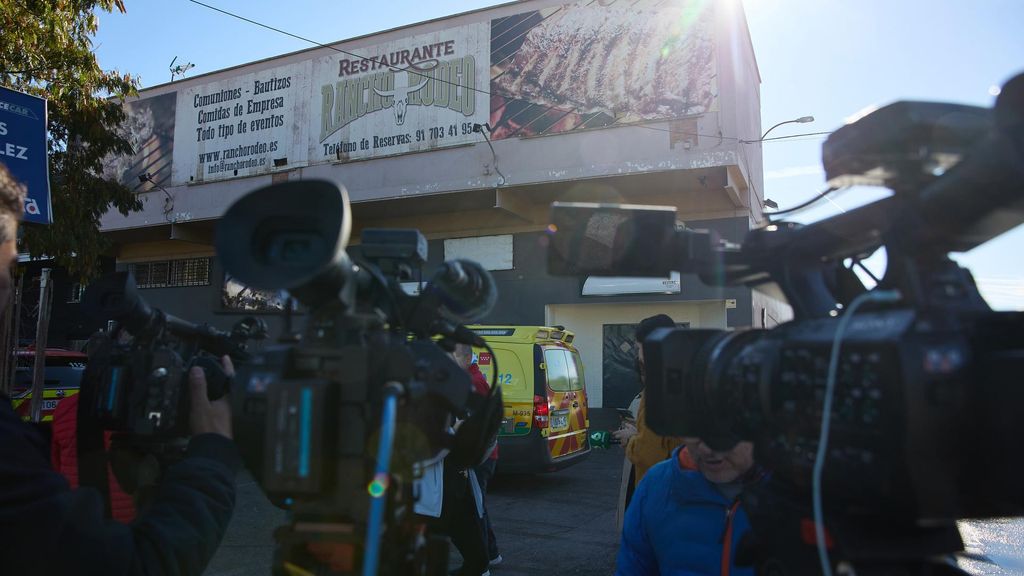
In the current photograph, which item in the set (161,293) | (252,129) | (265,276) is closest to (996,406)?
(265,276)

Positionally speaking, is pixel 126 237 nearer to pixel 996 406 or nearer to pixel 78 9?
pixel 78 9

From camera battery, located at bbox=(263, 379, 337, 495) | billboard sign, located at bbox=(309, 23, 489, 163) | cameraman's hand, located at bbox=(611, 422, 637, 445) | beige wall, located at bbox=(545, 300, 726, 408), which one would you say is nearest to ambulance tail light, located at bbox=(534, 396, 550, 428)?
cameraman's hand, located at bbox=(611, 422, 637, 445)

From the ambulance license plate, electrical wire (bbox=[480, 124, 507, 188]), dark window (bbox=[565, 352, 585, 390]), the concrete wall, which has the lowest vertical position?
the ambulance license plate

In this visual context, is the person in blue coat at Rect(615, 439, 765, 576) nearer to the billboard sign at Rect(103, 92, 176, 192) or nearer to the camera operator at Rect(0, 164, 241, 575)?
the camera operator at Rect(0, 164, 241, 575)

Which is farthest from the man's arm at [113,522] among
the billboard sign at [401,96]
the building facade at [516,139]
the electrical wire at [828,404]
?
the billboard sign at [401,96]

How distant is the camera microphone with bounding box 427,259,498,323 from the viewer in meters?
1.58

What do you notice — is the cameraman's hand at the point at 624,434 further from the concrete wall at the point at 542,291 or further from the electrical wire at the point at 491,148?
the electrical wire at the point at 491,148

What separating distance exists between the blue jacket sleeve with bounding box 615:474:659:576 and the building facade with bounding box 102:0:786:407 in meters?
8.96

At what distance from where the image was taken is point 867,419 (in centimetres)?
100

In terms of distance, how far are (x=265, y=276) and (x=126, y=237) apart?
66.3ft

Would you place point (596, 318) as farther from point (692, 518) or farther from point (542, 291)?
point (692, 518)

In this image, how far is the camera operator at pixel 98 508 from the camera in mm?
1370

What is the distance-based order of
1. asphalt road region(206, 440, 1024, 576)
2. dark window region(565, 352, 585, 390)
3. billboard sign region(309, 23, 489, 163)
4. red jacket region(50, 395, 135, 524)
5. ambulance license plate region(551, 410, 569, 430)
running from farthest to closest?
billboard sign region(309, 23, 489, 163) → dark window region(565, 352, 585, 390) → ambulance license plate region(551, 410, 569, 430) → asphalt road region(206, 440, 1024, 576) → red jacket region(50, 395, 135, 524)

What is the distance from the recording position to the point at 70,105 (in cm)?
755
